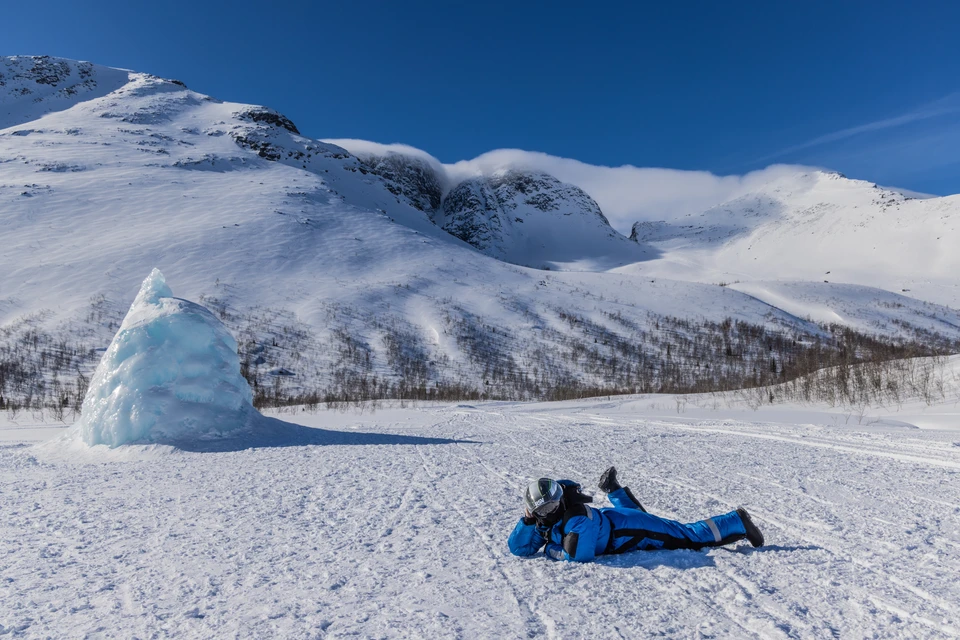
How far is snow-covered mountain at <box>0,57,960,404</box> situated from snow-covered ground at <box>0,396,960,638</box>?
19844 mm

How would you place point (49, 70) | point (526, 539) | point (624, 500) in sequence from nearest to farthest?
point (526, 539) → point (624, 500) → point (49, 70)

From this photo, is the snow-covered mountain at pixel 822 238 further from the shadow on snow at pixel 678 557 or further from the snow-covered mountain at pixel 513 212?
the shadow on snow at pixel 678 557

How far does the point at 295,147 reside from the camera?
82.1 metres

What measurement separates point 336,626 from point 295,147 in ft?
288

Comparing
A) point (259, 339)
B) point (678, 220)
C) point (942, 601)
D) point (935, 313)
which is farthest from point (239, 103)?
point (678, 220)

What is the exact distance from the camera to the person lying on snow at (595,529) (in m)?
3.61

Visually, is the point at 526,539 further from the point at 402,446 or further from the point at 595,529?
the point at 402,446

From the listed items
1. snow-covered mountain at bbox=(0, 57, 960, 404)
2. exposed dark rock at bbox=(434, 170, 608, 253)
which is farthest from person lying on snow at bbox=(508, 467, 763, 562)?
exposed dark rock at bbox=(434, 170, 608, 253)

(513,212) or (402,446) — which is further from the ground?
(513,212)

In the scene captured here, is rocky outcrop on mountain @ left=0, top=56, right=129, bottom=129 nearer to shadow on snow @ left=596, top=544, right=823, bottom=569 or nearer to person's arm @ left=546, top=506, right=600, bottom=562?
person's arm @ left=546, top=506, right=600, bottom=562

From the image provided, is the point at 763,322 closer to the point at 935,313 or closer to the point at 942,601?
the point at 935,313

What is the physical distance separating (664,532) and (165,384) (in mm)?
9026

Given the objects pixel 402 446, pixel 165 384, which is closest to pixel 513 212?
pixel 165 384

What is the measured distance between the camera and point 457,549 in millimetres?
3932
